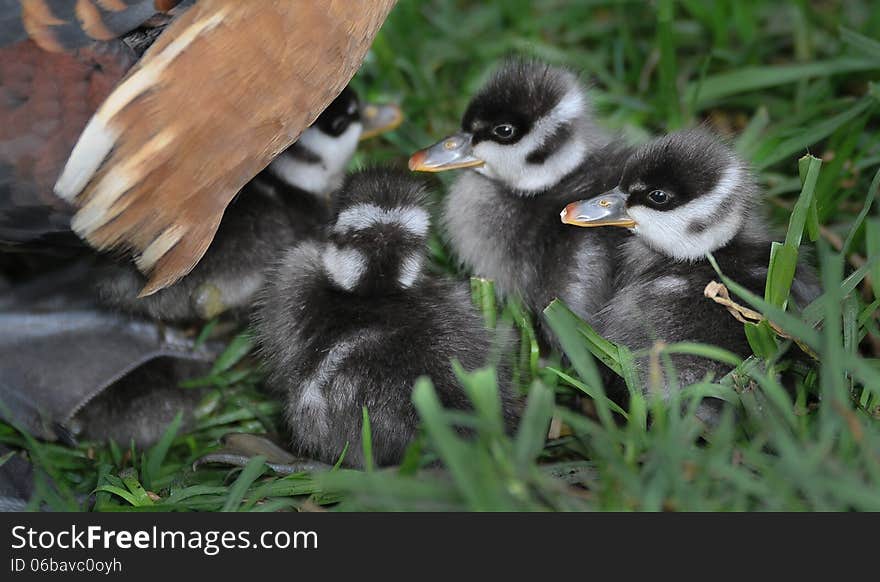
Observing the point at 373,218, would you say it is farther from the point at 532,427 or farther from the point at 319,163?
Result: the point at 532,427

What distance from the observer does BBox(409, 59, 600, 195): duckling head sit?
7.80 feet

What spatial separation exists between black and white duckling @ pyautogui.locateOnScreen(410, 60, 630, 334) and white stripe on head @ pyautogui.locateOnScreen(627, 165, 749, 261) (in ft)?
0.55

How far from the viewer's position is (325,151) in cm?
264

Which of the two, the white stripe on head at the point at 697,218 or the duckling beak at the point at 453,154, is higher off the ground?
the duckling beak at the point at 453,154

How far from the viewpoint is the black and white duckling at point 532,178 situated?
2342mm

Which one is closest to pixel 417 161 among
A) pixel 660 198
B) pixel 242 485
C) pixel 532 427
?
pixel 660 198

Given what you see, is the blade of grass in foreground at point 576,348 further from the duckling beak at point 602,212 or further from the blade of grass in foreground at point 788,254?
the blade of grass in foreground at point 788,254

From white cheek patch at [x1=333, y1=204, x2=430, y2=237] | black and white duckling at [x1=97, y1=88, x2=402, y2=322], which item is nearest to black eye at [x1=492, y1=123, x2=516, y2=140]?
white cheek patch at [x1=333, y1=204, x2=430, y2=237]

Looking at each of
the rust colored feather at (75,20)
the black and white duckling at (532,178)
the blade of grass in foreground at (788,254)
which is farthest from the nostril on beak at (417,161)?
the blade of grass in foreground at (788,254)

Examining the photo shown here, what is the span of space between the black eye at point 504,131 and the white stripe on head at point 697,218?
357 mm

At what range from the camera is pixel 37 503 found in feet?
6.74

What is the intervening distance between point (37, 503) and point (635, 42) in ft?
7.70

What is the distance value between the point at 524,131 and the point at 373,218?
0.46m
